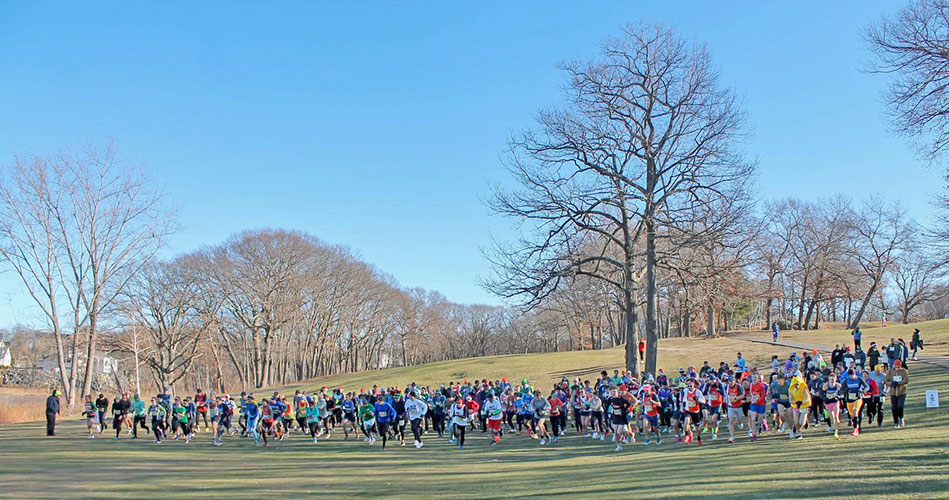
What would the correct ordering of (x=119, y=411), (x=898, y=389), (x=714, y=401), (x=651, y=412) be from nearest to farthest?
(x=898, y=389) < (x=714, y=401) < (x=651, y=412) < (x=119, y=411)

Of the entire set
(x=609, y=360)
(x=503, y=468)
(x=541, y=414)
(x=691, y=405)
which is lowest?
(x=503, y=468)

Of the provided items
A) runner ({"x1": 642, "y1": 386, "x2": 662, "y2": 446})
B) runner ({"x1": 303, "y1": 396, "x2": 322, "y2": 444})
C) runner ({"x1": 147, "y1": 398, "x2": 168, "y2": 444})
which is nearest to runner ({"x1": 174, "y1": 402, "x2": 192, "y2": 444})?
runner ({"x1": 147, "y1": 398, "x2": 168, "y2": 444})

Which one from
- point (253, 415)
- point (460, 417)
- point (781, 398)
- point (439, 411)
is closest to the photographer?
point (781, 398)

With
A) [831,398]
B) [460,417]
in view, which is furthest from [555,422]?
[831,398]

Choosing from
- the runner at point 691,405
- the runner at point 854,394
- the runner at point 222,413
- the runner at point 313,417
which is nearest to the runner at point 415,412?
the runner at point 313,417

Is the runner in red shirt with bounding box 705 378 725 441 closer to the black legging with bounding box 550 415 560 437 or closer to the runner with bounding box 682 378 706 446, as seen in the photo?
the runner with bounding box 682 378 706 446

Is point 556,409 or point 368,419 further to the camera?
point 368,419

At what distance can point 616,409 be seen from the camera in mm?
20016

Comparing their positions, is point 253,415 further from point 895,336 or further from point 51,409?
point 895,336

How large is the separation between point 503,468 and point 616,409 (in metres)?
4.41

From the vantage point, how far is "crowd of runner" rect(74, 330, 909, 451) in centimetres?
1806

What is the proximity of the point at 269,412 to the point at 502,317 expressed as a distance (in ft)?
301

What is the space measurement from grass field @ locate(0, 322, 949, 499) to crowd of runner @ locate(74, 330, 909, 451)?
2.26ft

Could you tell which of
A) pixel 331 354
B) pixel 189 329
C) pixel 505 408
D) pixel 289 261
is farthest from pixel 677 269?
pixel 331 354
